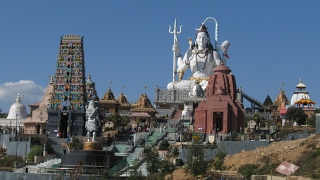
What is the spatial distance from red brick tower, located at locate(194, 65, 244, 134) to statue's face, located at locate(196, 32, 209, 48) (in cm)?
2212

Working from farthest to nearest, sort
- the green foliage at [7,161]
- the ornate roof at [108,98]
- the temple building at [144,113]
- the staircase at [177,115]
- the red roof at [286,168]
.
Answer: the ornate roof at [108,98]
the temple building at [144,113]
the staircase at [177,115]
the green foliage at [7,161]
the red roof at [286,168]

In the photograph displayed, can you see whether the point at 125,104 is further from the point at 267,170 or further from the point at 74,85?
the point at 267,170

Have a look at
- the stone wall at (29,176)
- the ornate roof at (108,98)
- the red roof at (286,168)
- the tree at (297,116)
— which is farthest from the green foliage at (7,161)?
the ornate roof at (108,98)

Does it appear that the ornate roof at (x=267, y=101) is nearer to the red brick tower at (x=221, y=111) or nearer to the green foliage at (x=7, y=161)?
the red brick tower at (x=221, y=111)

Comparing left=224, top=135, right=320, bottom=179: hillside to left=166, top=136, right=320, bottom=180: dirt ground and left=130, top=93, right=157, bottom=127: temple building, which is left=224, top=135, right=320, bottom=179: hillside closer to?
left=166, top=136, right=320, bottom=180: dirt ground

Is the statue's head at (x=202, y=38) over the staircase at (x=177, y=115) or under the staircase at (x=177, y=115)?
over

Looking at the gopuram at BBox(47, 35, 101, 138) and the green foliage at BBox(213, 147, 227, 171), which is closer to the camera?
the green foliage at BBox(213, 147, 227, 171)

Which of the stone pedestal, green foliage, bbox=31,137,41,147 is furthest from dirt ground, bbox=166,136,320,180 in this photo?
green foliage, bbox=31,137,41,147

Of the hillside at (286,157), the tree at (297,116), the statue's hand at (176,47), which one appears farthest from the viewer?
the statue's hand at (176,47)

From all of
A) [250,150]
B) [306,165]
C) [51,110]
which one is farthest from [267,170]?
[51,110]

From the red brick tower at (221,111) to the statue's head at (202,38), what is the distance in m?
22.1

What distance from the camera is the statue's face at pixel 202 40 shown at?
7981 centimetres

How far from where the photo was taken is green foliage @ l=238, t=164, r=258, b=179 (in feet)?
102

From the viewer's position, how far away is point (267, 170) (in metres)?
32.5
